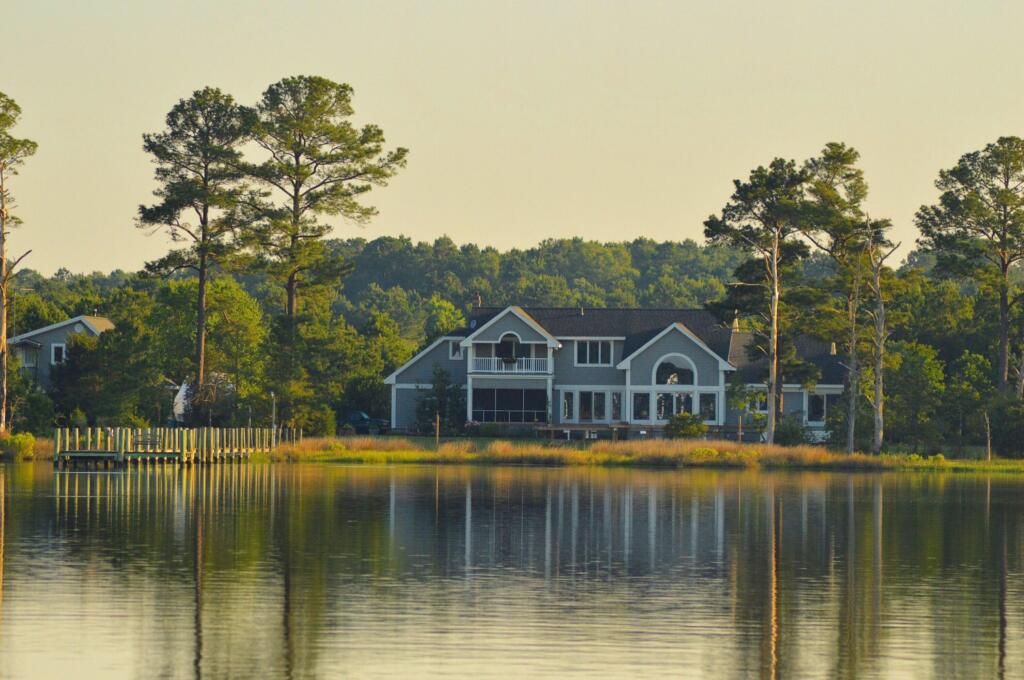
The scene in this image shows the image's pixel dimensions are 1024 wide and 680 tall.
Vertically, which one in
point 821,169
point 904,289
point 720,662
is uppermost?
point 821,169

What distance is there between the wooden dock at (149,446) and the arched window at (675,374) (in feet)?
79.0

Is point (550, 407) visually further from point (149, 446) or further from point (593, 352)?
point (149, 446)

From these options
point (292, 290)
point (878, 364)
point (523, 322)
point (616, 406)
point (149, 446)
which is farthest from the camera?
point (616, 406)

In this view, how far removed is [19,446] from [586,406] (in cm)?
3161

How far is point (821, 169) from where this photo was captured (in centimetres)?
8188

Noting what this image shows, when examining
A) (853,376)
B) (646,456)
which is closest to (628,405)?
(853,376)

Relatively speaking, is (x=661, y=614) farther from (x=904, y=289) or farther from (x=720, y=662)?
(x=904, y=289)

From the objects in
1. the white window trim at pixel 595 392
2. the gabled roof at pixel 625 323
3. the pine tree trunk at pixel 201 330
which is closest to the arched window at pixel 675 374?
the gabled roof at pixel 625 323

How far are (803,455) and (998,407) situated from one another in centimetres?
1003

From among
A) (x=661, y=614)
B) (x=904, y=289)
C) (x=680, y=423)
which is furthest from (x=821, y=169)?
(x=661, y=614)

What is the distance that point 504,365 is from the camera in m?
89.8

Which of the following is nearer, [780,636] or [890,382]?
[780,636]

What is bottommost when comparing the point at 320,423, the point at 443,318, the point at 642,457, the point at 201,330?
A: the point at 642,457

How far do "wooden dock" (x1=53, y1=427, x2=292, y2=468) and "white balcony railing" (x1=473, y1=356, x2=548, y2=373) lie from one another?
729 inches
